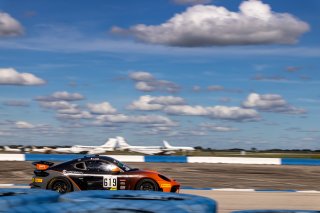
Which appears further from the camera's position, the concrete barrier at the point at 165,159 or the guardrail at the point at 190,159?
the concrete barrier at the point at 165,159

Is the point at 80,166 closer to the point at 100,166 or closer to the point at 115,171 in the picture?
the point at 100,166

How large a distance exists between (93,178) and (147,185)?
60.2 inches

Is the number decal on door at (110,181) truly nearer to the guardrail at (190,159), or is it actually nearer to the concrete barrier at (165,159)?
the guardrail at (190,159)

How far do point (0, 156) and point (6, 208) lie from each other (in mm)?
39197

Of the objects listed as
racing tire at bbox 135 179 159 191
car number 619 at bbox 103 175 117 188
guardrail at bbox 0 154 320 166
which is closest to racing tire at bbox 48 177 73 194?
car number 619 at bbox 103 175 117 188

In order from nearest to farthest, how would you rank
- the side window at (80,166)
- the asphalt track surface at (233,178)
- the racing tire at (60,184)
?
1. the racing tire at (60,184)
2. the side window at (80,166)
3. the asphalt track surface at (233,178)

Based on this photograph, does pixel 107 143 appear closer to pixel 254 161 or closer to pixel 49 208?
pixel 254 161

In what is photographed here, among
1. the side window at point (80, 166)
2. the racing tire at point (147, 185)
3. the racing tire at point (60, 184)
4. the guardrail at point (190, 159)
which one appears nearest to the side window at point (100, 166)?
the side window at point (80, 166)

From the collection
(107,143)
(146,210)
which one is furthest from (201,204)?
(107,143)

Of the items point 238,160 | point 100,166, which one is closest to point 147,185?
point 100,166

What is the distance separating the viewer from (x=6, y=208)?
502 centimetres

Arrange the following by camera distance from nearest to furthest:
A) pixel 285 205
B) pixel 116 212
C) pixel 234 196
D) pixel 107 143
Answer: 1. pixel 116 212
2. pixel 285 205
3. pixel 234 196
4. pixel 107 143

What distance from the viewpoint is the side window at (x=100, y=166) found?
1462 cm

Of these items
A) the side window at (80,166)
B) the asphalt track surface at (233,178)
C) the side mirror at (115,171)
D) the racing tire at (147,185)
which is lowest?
the asphalt track surface at (233,178)
